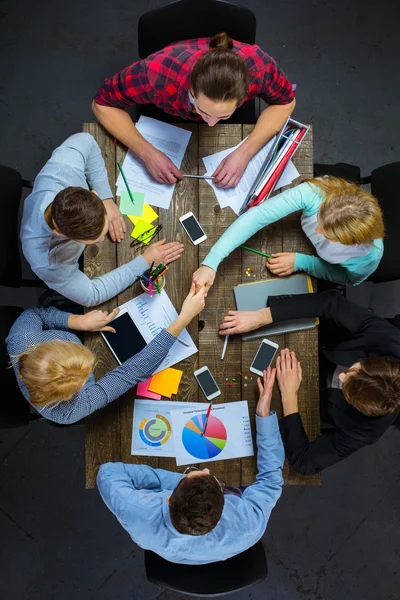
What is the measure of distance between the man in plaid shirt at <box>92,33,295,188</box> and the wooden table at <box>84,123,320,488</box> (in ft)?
0.24

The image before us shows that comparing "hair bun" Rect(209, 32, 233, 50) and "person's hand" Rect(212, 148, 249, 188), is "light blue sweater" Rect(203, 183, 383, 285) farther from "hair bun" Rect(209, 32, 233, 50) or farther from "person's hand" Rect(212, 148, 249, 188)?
"hair bun" Rect(209, 32, 233, 50)

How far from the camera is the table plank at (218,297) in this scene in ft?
6.90

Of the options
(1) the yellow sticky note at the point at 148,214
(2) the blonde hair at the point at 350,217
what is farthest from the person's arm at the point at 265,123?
(2) the blonde hair at the point at 350,217

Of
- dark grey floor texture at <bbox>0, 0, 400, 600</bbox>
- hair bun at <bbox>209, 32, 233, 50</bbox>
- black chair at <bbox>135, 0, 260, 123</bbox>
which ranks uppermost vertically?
black chair at <bbox>135, 0, 260, 123</bbox>

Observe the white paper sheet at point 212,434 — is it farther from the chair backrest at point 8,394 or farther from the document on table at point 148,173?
the document on table at point 148,173

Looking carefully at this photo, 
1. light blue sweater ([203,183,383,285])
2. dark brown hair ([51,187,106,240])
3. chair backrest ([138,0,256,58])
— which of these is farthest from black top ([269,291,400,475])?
chair backrest ([138,0,256,58])

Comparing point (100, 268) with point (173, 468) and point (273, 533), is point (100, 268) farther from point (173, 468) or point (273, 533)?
point (273, 533)

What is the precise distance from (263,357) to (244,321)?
19 centimetres

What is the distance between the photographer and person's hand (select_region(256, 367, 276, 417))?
2055 mm

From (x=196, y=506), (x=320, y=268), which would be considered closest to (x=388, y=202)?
(x=320, y=268)

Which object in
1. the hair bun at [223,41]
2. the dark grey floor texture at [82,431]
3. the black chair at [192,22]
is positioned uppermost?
the black chair at [192,22]

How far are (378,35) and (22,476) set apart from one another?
3.67 meters

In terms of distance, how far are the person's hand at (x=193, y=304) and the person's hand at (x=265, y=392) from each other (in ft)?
1.34

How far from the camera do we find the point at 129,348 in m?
2.07
